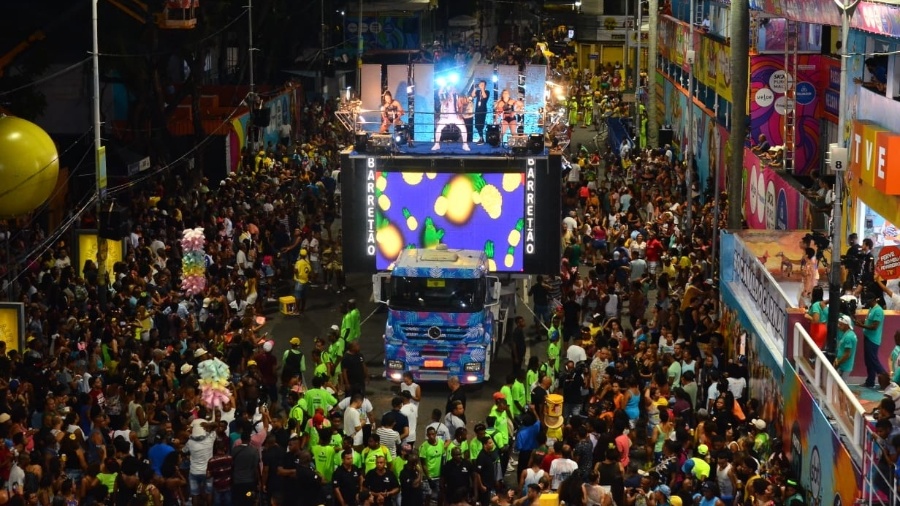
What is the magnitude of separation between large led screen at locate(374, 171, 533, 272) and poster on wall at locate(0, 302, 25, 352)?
7.86 meters

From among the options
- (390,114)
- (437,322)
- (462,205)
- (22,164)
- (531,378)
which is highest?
(390,114)

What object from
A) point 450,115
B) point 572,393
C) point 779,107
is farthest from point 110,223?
point 779,107

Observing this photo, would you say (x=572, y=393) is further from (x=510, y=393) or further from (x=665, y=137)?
(x=665, y=137)

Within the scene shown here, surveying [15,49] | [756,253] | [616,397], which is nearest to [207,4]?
[15,49]

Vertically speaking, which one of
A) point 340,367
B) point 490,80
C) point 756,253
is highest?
point 490,80

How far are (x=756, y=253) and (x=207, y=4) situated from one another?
25220 mm

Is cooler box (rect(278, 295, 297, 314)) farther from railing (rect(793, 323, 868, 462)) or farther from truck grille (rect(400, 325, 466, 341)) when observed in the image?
railing (rect(793, 323, 868, 462))

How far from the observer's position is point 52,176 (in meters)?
25.8

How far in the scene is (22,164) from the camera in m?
24.7

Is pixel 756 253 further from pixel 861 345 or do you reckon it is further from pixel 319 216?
pixel 319 216

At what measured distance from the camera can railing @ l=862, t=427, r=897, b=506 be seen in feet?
49.0

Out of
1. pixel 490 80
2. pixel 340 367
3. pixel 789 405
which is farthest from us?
pixel 490 80

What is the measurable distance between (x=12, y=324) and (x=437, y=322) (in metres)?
6.82

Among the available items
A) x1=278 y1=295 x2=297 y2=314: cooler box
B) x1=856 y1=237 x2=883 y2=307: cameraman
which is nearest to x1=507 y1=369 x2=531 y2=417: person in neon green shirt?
x1=856 y1=237 x2=883 y2=307: cameraman
